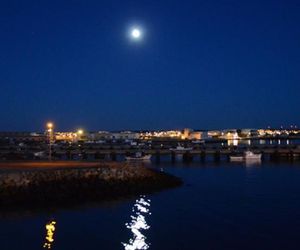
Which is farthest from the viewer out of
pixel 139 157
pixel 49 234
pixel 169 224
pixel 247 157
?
pixel 247 157

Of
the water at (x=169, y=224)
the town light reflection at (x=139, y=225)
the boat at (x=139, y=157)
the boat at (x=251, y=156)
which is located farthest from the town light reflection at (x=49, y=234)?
the boat at (x=251, y=156)

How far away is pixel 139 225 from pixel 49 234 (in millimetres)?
5261

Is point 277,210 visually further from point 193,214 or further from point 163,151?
point 163,151

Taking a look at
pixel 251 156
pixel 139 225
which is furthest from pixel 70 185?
pixel 251 156

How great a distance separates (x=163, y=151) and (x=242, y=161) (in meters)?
13.8

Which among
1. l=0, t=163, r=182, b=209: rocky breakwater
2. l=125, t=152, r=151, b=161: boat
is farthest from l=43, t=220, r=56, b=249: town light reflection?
l=125, t=152, r=151, b=161: boat

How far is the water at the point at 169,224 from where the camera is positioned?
85.4 feet

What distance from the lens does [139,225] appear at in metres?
30.7

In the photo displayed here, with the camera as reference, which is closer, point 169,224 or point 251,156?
point 169,224

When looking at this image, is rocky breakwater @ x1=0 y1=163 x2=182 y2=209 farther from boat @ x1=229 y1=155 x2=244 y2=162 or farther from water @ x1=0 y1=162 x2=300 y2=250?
boat @ x1=229 y1=155 x2=244 y2=162

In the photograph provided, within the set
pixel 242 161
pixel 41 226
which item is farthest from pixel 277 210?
pixel 242 161

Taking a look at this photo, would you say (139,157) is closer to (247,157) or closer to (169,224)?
(247,157)

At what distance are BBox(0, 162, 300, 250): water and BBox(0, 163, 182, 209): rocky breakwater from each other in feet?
6.90

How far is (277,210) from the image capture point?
36.7 metres
